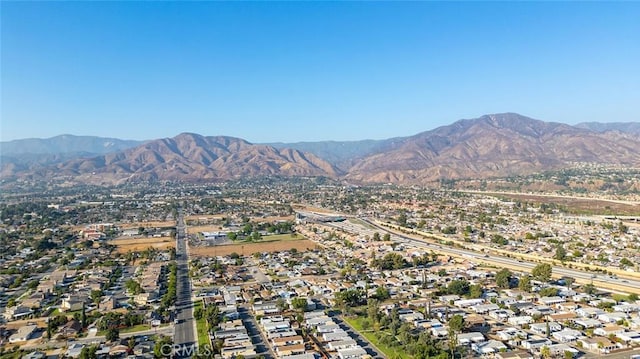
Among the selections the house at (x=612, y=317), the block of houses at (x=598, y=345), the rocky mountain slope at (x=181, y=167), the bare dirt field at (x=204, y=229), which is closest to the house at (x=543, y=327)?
the block of houses at (x=598, y=345)

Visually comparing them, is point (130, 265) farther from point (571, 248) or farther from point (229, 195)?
point (229, 195)

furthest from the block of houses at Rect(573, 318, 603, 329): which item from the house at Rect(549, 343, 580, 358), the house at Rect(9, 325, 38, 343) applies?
the house at Rect(9, 325, 38, 343)

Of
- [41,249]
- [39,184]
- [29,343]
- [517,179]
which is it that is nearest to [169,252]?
[41,249]

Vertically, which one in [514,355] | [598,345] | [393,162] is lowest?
[514,355]

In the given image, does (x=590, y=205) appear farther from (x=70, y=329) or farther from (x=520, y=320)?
(x=70, y=329)

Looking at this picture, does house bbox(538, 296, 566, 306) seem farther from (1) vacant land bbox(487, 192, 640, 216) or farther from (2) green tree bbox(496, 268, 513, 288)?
(1) vacant land bbox(487, 192, 640, 216)

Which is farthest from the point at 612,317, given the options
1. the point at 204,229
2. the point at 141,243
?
the point at 204,229

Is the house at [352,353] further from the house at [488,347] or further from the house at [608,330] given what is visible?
the house at [608,330]
